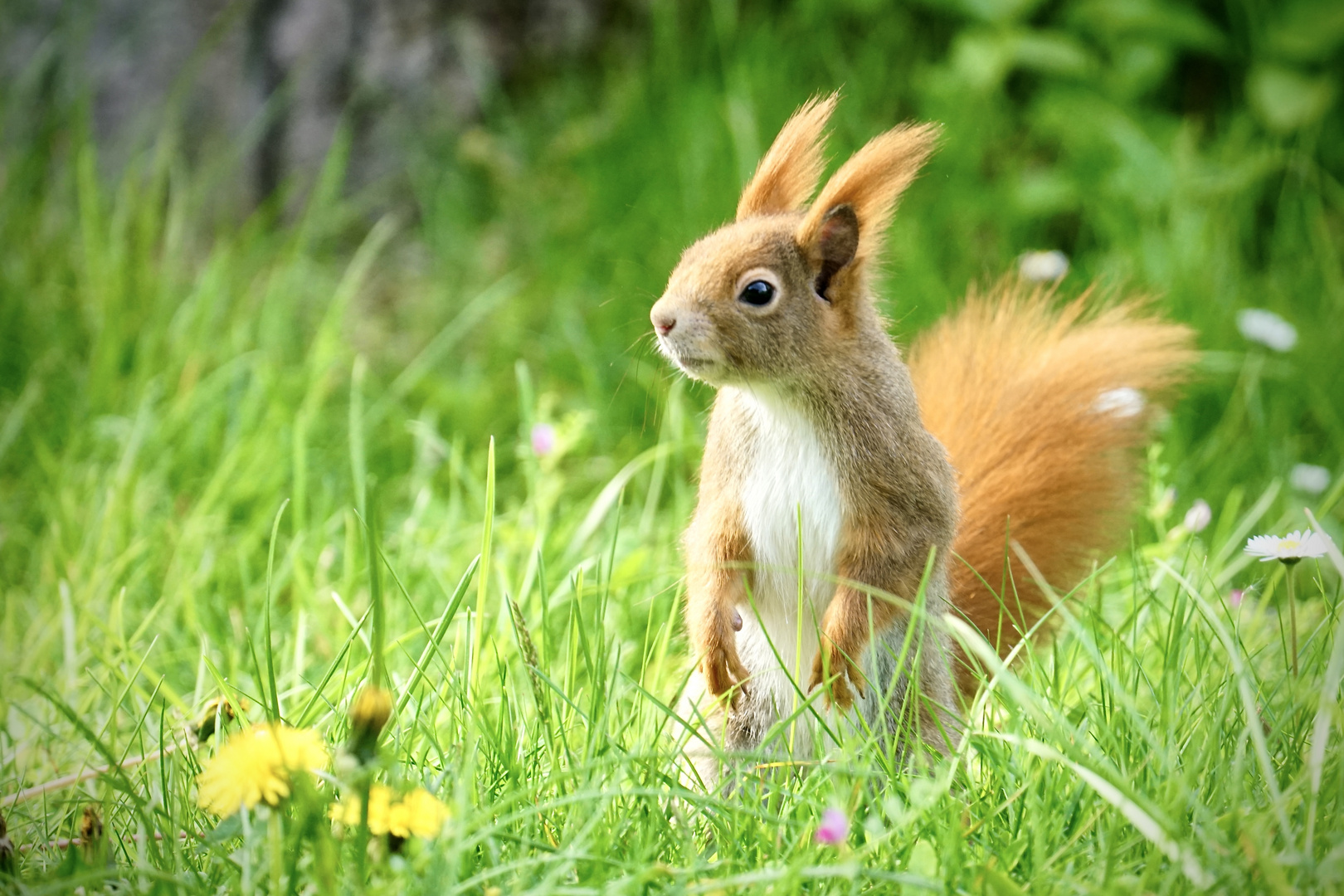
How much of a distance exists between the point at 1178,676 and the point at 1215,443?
1444mm

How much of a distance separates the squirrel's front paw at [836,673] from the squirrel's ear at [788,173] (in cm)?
57

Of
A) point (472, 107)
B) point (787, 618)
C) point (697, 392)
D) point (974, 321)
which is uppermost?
point (472, 107)

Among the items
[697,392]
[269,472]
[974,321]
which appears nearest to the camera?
[974,321]

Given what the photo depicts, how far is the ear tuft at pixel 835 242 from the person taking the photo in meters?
1.42

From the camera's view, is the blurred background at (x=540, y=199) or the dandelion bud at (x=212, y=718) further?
the blurred background at (x=540, y=199)

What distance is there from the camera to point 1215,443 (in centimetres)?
277

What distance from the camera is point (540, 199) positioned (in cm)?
340

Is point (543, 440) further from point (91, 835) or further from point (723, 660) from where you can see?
point (91, 835)

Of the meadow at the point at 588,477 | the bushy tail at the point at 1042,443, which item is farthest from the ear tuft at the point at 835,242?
the bushy tail at the point at 1042,443

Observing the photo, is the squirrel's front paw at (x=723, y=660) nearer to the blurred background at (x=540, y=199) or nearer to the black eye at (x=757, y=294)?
the black eye at (x=757, y=294)

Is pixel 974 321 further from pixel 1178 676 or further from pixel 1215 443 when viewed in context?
pixel 1215 443

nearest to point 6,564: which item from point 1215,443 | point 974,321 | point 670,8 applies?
point 974,321

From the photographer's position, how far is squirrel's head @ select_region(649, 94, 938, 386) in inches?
54.9

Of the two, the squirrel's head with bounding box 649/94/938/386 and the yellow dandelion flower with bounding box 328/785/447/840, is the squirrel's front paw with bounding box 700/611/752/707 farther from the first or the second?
the yellow dandelion flower with bounding box 328/785/447/840
